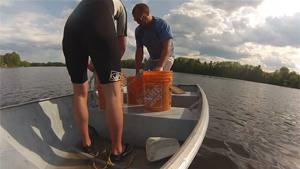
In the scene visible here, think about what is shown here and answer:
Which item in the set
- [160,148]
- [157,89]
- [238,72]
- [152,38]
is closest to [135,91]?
[157,89]

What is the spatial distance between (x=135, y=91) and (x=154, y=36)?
4.19 ft

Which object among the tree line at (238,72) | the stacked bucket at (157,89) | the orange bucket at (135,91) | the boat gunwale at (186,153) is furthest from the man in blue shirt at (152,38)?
the tree line at (238,72)

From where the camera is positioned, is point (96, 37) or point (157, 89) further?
point (157, 89)

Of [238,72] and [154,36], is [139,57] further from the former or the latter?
[238,72]

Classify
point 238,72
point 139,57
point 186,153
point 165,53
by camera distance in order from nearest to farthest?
point 186,153, point 165,53, point 139,57, point 238,72

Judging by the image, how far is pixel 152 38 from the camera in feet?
17.3

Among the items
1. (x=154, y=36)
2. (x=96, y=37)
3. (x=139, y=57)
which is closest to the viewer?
(x=96, y=37)

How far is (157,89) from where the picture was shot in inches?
156

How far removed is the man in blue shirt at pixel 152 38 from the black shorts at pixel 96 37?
1643mm

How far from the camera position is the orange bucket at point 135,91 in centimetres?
441

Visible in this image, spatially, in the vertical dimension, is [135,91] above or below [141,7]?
below

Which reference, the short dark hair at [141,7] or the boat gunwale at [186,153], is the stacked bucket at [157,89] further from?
the short dark hair at [141,7]

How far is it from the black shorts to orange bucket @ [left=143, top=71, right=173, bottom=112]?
979mm

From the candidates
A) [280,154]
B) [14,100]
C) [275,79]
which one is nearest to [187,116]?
[280,154]
